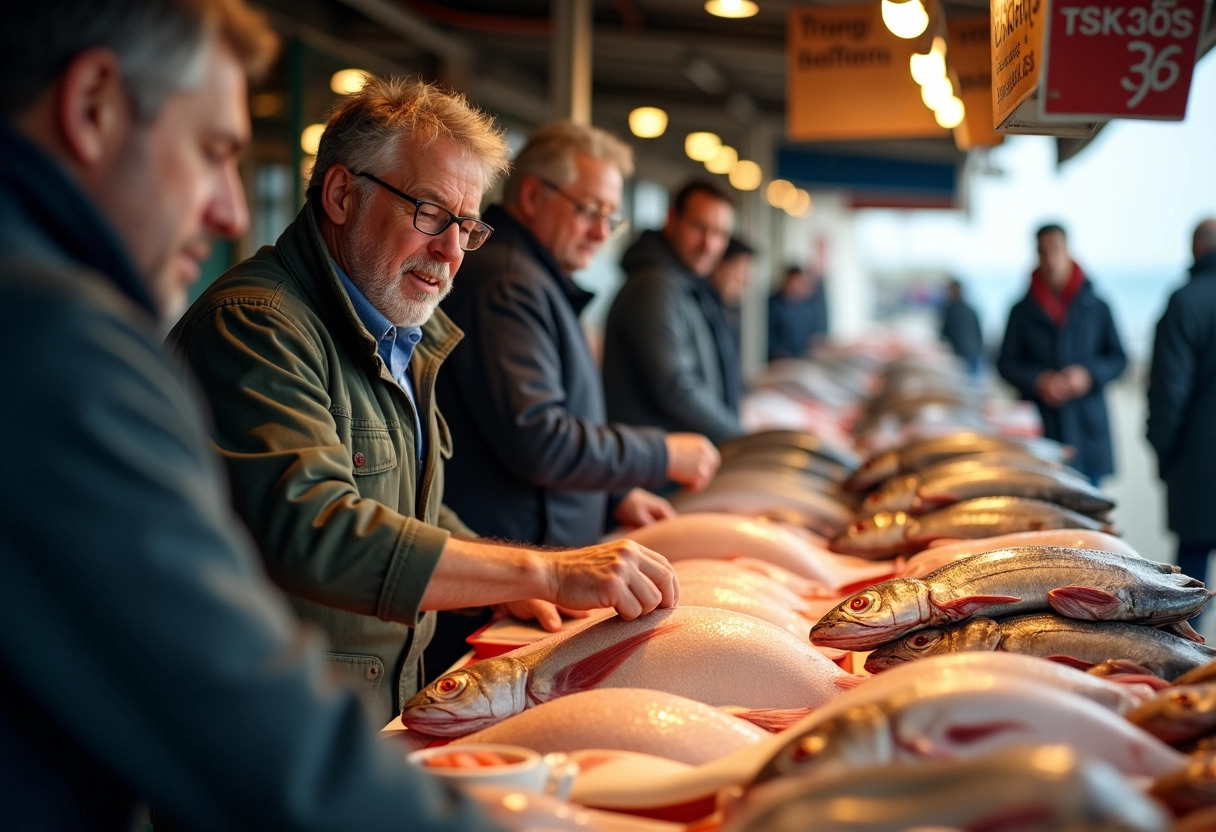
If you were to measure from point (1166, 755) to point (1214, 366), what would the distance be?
5344mm

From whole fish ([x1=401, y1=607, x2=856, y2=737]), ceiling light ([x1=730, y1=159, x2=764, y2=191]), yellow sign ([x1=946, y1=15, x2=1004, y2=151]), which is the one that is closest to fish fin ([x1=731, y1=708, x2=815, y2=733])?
whole fish ([x1=401, y1=607, x2=856, y2=737])


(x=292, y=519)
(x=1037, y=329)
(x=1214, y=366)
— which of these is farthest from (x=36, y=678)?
(x=1037, y=329)

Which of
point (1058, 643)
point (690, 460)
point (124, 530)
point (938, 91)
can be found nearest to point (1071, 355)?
point (938, 91)

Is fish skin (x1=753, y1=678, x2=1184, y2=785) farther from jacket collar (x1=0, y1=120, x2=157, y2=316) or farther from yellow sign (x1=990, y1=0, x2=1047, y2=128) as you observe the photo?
yellow sign (x1=990, y1=0, x2=1047, y2=128)

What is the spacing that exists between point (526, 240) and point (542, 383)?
573 millimetres

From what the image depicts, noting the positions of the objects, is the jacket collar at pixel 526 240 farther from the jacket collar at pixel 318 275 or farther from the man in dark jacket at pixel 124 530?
the man in dark jacket at pixel 124 530

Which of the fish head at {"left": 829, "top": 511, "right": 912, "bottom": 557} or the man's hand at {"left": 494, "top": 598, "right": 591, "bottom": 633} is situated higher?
the fish head at {"left": 829, "top": 511, "right": 912, "bottom": 557}

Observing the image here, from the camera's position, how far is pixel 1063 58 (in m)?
2.55

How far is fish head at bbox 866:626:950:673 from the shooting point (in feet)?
7.68

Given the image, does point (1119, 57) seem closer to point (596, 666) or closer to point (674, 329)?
point (596, 666)

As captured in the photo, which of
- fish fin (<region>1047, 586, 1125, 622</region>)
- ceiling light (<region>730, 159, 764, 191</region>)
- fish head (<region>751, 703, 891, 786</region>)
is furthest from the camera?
ceiling light (<region>730, 159, 764, 191</region>)

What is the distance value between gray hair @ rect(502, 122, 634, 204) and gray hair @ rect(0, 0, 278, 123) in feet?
8.48

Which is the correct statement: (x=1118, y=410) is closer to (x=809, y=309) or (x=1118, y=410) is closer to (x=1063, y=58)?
(x=809, y=309)

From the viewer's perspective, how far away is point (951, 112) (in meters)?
5.04
